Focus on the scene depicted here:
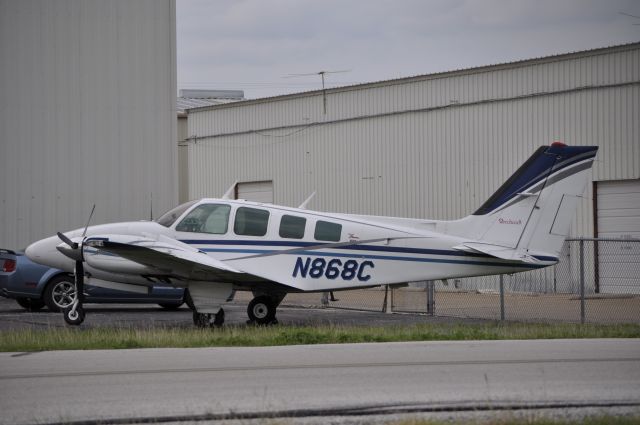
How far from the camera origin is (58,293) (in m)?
20.2

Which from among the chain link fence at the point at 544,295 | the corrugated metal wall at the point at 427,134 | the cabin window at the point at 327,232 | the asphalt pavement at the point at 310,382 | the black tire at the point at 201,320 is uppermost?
the corrugated metal wall at the point at 427,134

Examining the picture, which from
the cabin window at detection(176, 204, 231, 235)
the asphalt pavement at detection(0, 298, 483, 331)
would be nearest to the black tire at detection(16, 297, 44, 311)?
the asphalt pavement at detection(0, 298, 483, 331)

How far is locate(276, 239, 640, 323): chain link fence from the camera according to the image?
20891 millimetres

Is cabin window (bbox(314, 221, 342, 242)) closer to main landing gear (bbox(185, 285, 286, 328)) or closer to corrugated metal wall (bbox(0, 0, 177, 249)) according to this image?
main landing gear (bbox(185, 285, 286, 328))

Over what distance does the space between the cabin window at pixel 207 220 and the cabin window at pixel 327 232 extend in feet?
5.39

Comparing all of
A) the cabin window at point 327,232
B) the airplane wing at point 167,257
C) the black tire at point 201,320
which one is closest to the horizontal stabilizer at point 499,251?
the cabin window at point 327,232

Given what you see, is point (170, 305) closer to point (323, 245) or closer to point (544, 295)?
point (323, 245)

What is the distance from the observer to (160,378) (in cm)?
1005

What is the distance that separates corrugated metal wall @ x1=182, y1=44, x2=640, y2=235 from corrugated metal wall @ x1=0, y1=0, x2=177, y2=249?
350 inches

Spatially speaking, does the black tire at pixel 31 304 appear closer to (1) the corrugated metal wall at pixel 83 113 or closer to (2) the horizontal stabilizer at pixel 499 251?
(1) the corrugated metal wall at pixel 83 113

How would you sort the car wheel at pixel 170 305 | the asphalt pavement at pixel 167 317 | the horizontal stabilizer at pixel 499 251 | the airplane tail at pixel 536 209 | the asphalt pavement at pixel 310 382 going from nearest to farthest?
the asphalt pavement at pixel 310 382 → the horizontal stabilizer at pixel 499 251 → the airplane tail at pixel 536 209 → the asphalt pavement at pixel 167 317 → the car wheel at pixel 170 305

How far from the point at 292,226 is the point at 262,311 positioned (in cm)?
172

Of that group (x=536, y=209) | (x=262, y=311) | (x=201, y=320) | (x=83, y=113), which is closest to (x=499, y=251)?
(x=536, y=209)

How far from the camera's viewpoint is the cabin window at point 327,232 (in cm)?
1706
